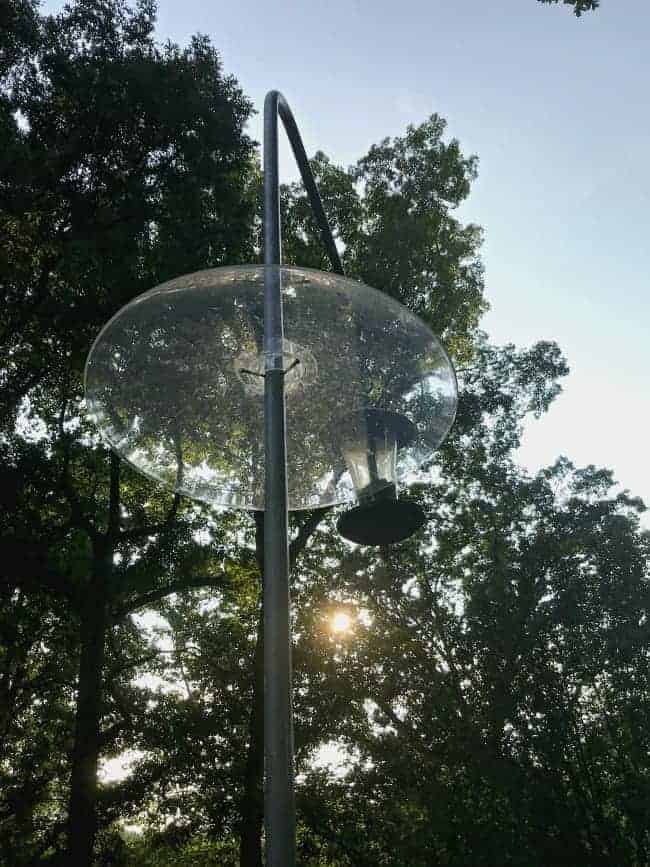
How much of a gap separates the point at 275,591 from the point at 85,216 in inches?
347

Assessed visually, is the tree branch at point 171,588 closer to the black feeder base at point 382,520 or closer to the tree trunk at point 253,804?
the tree trunk at point 253,804

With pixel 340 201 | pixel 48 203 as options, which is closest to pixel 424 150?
pixel 340 201

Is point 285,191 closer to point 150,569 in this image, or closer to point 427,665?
point 150,569

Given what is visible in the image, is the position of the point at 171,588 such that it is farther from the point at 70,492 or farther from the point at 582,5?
the point at 582,5

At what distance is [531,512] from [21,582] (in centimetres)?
1038

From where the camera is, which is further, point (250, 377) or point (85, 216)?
point (85, 216)

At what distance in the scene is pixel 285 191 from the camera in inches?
475

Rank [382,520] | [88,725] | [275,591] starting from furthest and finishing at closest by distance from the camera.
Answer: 1. [88,725]
2. [382,520]
3. [275,591]

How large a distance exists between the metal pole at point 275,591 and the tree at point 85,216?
7163 mm

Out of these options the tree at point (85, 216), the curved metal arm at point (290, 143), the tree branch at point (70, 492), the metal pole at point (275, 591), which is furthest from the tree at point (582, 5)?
the tree branch at point (70, 492)

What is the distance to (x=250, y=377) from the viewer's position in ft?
7.93

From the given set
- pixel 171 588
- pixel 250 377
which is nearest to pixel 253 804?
pixel 171 588

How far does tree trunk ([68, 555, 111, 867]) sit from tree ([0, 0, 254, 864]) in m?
0.02

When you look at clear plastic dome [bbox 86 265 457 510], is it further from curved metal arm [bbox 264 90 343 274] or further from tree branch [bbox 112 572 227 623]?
tree branch [bbox 112 572 227 623]
